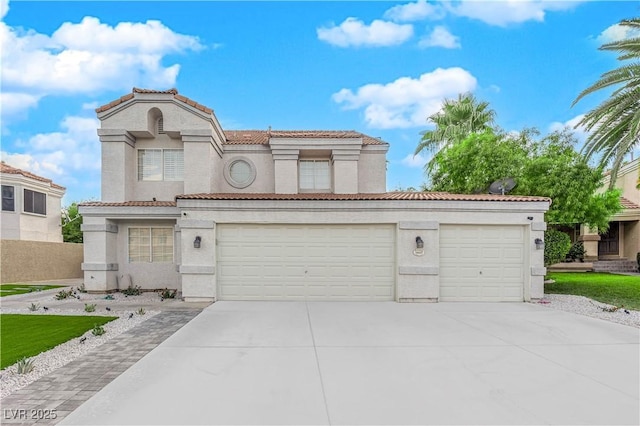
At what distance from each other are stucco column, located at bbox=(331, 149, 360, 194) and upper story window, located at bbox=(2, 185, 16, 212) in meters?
20.7

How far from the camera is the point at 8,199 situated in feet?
67.3

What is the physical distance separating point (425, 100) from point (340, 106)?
6.96 meters

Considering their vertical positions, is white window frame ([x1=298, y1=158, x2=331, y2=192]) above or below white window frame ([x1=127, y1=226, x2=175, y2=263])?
above

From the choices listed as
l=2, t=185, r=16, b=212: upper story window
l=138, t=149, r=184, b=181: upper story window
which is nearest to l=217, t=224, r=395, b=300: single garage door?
l=138, t=149, r=184, b=181: upper story window

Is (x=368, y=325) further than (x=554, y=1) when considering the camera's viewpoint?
No

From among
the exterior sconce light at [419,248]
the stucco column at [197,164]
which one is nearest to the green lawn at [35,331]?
the stucco column at [197,164]

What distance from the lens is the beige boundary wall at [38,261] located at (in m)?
17.0

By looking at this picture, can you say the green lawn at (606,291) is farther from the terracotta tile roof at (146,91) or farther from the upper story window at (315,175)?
the terracotta tile roof at (146,91)

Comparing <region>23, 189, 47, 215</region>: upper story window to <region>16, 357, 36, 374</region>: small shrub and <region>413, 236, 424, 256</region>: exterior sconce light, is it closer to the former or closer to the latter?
<region>16, 357, 36, 374</region>: small shrub

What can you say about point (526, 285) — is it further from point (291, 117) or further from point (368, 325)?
point (291, 117)

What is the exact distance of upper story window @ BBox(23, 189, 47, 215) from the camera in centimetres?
2141

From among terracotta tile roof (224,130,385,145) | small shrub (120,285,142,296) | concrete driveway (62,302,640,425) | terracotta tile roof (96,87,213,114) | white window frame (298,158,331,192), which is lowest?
A: small shrub (120,285,142,296)

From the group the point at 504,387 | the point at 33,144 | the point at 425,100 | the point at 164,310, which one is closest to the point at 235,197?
the point at 164,310

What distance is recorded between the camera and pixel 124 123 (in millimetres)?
12938
